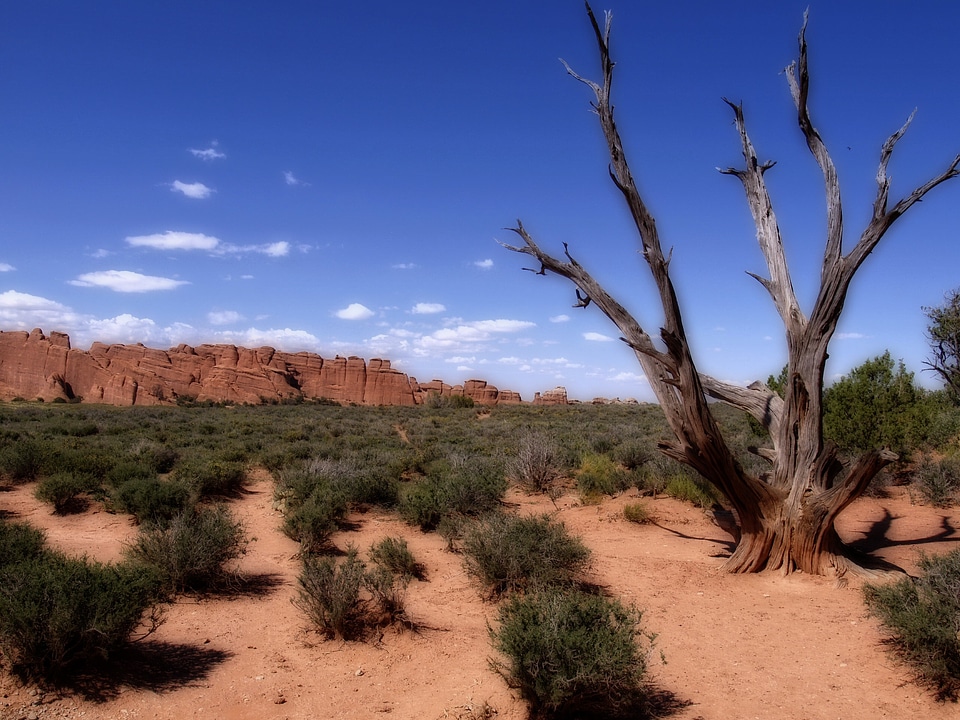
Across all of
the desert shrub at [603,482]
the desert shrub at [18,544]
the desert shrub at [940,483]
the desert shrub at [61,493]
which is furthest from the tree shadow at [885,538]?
the desert shrub at [61,493]

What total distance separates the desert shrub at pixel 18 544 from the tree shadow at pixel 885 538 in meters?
10.6

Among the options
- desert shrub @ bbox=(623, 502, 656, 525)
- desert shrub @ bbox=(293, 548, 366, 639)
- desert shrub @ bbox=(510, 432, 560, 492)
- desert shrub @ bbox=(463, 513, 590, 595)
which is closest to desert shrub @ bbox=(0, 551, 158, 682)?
desert shrub @ bbox=(293, 548, 366, 639)

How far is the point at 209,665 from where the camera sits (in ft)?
18.5

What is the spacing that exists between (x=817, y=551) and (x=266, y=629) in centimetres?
672

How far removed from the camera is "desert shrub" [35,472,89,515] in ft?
35.7

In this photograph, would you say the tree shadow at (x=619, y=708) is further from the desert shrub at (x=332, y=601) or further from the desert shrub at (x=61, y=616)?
the desert shrub at (x=61, y=616)

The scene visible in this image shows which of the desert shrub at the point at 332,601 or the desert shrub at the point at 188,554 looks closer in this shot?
the desert shrub at the point at 332,601

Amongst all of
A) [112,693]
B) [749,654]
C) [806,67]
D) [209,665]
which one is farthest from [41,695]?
[806,67]

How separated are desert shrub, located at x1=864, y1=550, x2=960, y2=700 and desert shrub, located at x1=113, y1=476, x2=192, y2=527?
9248mm

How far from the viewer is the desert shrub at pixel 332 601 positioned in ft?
20.4

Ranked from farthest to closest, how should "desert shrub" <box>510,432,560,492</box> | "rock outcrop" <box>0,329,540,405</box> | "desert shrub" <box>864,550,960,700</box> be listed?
"rock outcrop" <box>0,329,540,405</box> → "desert shrub" <box>510,432,560,492</box> → "desert shrub" <box>864,550,960,700</box>

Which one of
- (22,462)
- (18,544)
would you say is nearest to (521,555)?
(18,544)

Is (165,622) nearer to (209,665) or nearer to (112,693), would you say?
(209,665)

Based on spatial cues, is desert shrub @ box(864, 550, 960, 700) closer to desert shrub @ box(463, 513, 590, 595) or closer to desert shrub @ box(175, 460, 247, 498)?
desert shrub @ box(463, 513, 590, 595)
